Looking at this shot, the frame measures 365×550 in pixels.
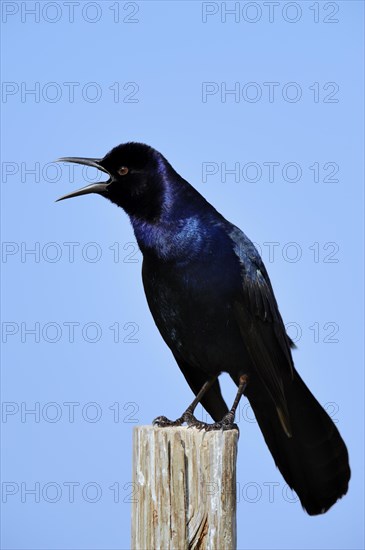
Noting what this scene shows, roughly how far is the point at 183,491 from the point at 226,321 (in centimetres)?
186

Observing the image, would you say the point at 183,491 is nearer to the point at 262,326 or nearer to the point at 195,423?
the point at 195,423

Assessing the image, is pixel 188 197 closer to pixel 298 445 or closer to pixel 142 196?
pixel 142 196

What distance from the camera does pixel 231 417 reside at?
5.49 meters

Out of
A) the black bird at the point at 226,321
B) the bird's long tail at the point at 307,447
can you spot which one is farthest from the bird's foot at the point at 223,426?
the bird's long tail at the point at 307,447

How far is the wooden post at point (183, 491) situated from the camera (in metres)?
4.06

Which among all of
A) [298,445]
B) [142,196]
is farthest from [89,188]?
[298,445]

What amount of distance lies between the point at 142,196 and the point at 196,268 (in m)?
0.77

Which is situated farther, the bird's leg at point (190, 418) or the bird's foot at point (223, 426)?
the bird's leg at point (190, 418)

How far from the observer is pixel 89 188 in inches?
249

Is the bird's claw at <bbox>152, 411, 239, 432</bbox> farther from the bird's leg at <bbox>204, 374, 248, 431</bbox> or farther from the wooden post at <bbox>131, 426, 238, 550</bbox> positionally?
the wooden post at <bbox>131, 426, 238, 550</bbox>

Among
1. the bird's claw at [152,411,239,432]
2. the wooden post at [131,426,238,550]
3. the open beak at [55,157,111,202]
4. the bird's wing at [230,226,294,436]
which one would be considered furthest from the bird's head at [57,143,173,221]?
the wooden post at [131,426,238,550]

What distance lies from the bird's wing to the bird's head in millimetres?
678

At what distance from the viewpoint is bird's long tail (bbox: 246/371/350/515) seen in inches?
230

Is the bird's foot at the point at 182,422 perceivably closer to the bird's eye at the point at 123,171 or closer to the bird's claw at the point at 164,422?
the bird's claw at the point at 164,422
